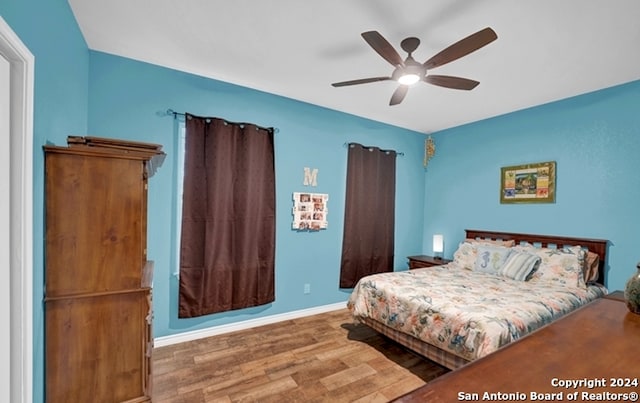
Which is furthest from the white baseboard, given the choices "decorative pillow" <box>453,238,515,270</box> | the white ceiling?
the white ceiling

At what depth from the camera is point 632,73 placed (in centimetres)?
254

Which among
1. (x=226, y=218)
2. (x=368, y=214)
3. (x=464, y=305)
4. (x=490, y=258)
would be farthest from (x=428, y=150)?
(x=226, y=218)

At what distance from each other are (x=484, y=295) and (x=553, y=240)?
1551mm

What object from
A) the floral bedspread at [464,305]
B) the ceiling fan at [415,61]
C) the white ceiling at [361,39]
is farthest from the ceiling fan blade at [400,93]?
the floral bedspread at [464,305]

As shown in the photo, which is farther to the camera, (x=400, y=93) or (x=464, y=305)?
(x=400, y=93)

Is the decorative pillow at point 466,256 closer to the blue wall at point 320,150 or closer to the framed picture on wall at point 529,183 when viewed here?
the blue wall at point 320,150

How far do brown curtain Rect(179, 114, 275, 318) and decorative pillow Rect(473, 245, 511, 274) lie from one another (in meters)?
2.44

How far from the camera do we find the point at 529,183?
3398 millimetres

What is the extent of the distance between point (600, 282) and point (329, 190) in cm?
303

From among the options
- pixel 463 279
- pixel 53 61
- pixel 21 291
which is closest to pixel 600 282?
Result: pixel 463 279

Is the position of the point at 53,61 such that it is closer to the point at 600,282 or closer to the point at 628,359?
the point at 628,359

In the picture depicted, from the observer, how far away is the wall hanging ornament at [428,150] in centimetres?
452

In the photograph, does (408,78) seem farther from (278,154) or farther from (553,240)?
(553,240)

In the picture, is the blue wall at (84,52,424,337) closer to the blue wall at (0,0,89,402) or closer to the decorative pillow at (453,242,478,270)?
the blue wall at (0,0,89,402)
